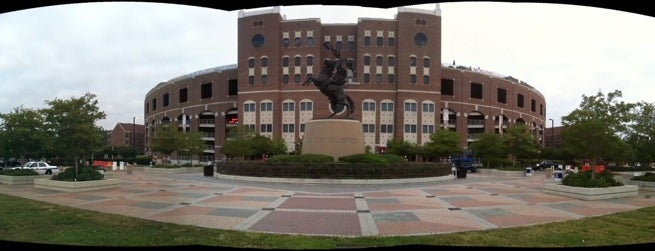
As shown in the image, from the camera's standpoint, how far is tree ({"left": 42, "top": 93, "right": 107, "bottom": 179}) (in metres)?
15.3

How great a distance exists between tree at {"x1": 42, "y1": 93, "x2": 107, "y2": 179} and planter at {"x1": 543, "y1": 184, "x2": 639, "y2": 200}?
1605 centimetres

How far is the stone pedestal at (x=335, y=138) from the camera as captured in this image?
23656 mm

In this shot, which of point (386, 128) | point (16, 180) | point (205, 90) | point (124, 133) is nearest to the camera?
point (124, 133)

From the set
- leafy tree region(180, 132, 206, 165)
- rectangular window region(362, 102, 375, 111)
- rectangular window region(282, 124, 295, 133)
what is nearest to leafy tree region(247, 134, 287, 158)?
leafy tree region(180, 132, 206, 165)

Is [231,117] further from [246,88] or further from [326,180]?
[326,180]

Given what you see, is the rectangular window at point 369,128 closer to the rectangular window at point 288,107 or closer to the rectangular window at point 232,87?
the rectangular window at point 288,107

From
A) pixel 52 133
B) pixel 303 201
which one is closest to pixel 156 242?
pixel 303 201

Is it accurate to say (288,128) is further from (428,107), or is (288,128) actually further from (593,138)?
(593,138)

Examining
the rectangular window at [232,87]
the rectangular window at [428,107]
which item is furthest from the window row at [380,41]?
the rectangular window at [232,87]

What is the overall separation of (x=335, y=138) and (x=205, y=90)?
136 feet

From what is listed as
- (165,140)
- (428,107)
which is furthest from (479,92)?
(165,140)

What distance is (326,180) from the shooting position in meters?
19.1

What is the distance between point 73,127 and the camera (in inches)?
612

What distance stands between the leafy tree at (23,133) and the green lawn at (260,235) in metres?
10.1
